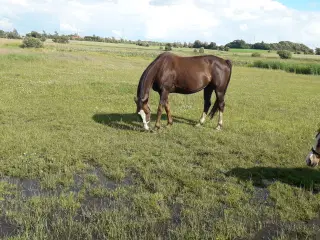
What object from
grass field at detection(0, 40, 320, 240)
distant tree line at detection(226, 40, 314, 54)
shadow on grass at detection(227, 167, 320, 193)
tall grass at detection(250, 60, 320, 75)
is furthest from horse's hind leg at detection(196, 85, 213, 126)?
distant tree line at detection(226, 40, 314, 54)

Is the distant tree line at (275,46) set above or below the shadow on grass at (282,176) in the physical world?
above

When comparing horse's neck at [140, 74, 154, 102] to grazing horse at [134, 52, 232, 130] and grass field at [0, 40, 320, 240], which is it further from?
grass field at [0, 40, 320, 240]

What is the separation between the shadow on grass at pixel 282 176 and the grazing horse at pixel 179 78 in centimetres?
342

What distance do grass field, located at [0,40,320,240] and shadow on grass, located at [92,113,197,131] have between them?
0.12ft

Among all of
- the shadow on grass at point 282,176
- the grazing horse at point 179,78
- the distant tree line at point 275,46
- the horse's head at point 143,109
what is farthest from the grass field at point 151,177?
the distant tree line at point 275,46

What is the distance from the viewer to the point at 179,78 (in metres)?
9.73

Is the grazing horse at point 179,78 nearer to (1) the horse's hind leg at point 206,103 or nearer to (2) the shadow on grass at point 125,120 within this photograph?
(1) the horse's hind leg at point 206,103

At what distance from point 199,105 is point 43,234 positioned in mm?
10621

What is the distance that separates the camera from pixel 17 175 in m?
6.10

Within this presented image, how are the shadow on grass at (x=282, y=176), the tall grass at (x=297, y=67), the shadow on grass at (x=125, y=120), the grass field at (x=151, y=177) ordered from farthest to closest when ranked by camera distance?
1. the tall grass at (x=297, y=67)
2. the shadow on grass at (x=125, y=120)
3. the shadow on grass at (x=282, y=176)
4. the grass field at (x=151, y=177)

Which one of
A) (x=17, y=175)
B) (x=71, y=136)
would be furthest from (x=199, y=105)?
(x=17, y=175)

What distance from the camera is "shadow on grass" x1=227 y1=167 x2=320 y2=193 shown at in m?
6.02

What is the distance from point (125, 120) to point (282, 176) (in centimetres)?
581

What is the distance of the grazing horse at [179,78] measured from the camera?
9117 millimetres
